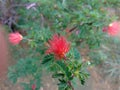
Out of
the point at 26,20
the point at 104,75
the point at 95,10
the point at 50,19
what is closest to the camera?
the point at 95,10

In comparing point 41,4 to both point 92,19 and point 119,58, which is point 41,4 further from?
point 119,58

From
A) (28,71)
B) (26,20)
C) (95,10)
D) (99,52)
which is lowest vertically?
(99,52)

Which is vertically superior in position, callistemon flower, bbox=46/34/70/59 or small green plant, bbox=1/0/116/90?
callistemon flower, bbox=46/34/70/59

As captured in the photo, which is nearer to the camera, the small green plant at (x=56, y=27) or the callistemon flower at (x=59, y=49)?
the callistemon flower at (x=59, y=49)

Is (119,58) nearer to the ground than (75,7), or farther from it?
nearer to the ground

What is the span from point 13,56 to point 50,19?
0.57 metres

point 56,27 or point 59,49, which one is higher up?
point 59,49

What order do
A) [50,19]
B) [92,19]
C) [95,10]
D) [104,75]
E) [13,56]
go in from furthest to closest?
[104,75] < [13,56] < [50,19] < [95,10] < [92,19]

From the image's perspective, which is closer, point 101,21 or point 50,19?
point 101,21

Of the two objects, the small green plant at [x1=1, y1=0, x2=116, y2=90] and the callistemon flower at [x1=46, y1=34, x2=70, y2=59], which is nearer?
the callistemon flower at [x1=46, y1=34, x2=70, y2=59]

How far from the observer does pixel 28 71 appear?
1.90 meters

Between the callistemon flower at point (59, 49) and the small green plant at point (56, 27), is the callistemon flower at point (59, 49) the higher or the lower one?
the higher one

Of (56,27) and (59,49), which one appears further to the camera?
(56,27)

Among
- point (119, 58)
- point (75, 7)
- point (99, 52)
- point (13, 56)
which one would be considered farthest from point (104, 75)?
point (75, 7)
